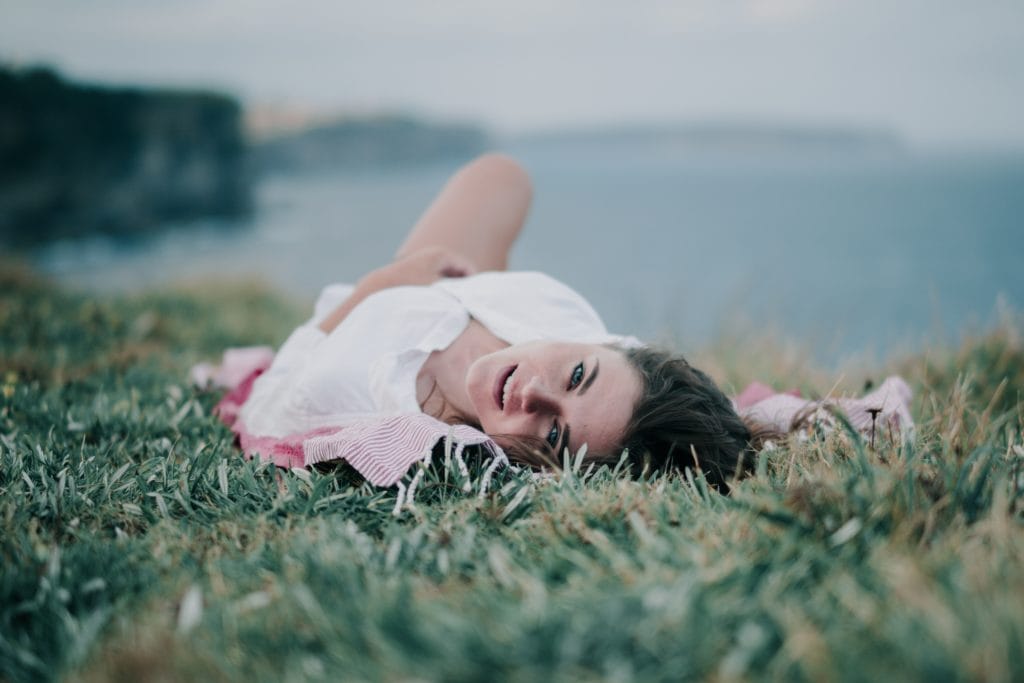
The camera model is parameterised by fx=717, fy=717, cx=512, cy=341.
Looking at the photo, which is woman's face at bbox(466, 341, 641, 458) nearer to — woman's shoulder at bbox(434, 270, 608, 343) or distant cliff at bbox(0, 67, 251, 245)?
woman's shoulder at bbox(434, 270, 608, 343)

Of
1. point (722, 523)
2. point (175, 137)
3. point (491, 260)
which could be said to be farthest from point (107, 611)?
point (175, 137)

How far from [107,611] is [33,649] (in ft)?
0.45

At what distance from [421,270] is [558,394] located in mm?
1535

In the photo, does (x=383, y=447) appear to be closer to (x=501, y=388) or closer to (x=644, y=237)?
(x=501, y=388)

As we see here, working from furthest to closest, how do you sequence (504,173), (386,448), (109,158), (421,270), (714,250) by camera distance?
(109,158) < (714,250) < (504,173) < (421,270) < (386,448)

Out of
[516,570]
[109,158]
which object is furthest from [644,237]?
[516,570]

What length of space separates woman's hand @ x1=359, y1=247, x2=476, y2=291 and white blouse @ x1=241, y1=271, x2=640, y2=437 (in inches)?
6.6

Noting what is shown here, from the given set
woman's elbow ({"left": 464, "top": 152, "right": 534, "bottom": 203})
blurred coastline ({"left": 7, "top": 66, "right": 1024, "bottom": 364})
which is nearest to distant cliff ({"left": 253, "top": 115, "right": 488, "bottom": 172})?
Answer: blurred coastline ({"left": 7, "top": 66, "right": 1024, "bottom": 364})

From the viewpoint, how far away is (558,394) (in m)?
2.30

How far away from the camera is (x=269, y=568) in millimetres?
1518

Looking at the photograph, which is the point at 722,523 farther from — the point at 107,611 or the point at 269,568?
the point at 107,611

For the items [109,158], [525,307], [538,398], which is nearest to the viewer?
[538,398]

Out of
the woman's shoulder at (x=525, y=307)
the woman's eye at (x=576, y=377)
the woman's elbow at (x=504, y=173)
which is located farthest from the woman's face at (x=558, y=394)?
the woman's elbow at (x=504, y=173)

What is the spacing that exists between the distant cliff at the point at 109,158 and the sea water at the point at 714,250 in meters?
1.72
